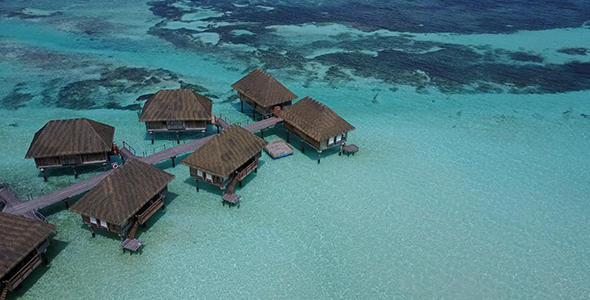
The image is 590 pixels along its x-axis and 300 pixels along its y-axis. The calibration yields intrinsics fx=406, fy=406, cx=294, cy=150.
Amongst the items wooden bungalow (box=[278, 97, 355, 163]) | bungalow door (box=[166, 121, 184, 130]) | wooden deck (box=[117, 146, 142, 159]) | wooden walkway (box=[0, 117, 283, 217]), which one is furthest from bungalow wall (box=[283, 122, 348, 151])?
wooden deck (box=[117, 146, 142, 159])

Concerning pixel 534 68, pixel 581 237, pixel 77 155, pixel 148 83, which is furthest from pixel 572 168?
pixel 148 83

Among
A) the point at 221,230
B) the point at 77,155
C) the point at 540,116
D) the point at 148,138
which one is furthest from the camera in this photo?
the point at 540,116

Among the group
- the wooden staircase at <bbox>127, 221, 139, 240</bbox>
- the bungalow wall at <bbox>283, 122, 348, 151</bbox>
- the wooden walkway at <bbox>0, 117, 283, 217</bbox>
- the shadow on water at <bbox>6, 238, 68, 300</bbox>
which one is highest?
the bungalow wall at <bbox>283, 122, 348, 151</bbox>

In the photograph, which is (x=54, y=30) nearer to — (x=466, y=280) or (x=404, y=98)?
(x=404, y=98)

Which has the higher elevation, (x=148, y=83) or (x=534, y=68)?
(x=534, y=68)

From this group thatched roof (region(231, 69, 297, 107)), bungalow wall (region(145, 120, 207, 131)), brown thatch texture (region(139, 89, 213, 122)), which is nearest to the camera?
brown thatch texture (region(139, 89, 213, 122))

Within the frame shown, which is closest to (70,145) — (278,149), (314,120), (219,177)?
(219,177)

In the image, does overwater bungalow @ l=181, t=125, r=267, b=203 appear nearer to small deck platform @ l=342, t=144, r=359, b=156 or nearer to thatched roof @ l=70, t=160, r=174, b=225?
thatched roof @ l=70, t=160, r=174, b=225
